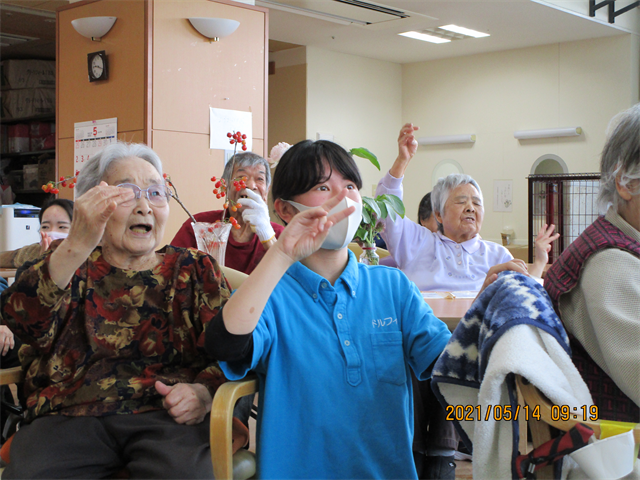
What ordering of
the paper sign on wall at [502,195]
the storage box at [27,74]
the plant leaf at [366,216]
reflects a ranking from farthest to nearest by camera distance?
the paper sign on wall at [502,195] < the storage box at [27,74] < the plant leaf at [366,216]

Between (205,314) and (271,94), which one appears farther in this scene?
(271,94)

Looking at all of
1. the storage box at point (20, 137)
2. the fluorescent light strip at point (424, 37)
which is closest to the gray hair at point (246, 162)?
the fluorescent light strip at point (424, 37)

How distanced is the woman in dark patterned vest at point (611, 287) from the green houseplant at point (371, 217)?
1.23 m

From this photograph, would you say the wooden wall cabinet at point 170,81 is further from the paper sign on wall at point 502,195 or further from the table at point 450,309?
the paper sign on wall at point 502,195

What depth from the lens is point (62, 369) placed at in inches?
54.5

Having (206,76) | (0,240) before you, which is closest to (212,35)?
(206,76)

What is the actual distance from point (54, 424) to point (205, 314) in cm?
41

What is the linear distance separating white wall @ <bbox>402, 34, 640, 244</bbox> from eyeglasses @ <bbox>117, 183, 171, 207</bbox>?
19.7ft

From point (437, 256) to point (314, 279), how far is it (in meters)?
1.70

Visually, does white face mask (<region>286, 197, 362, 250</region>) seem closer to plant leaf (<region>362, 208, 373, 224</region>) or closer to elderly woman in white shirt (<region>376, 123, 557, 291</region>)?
plant leaf (<region>362, 208, 373, 224</region>)

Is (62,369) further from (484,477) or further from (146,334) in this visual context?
(484,477)

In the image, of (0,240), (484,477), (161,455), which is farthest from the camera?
(0,240)

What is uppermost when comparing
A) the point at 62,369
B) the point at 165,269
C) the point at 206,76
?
the point at 206,76

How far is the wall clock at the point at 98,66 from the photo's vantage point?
383cm
